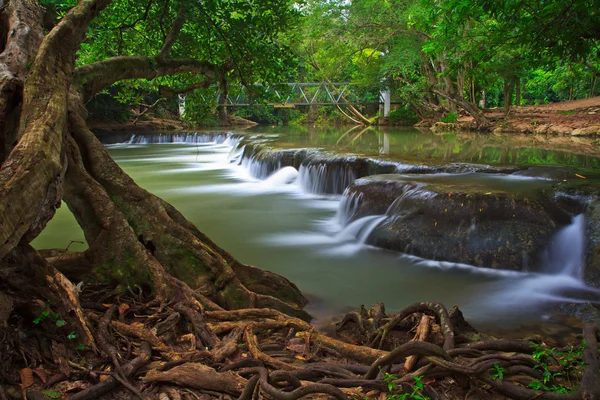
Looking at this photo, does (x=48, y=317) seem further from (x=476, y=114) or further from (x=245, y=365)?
(x=476, y=114)

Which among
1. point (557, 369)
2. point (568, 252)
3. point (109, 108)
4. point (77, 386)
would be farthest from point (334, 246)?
point (109, 108)

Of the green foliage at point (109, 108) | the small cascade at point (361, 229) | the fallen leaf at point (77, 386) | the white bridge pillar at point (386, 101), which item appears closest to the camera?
the fallen leaf at point (77, 386)

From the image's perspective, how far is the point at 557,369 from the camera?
2.73 meters

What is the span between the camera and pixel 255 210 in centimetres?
1093

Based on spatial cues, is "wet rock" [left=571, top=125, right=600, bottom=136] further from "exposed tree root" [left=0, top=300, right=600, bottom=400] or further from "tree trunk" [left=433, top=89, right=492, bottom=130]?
"exposed tree root" [left=0, top=300, right=600, bottom=400]

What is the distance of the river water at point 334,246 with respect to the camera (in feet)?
18.9

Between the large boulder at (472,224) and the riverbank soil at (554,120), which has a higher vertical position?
the riverbank soil at (554,120)

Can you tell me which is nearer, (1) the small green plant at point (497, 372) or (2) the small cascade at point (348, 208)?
(1) the small green plant at point (497, 372)

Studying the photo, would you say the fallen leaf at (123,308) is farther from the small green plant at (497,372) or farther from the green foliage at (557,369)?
the green foliage at (557,369)

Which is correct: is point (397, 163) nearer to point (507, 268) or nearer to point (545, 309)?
point (507, 268)

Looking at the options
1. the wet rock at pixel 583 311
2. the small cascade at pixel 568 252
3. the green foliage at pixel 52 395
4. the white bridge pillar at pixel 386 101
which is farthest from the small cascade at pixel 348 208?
the white bridge pillar at pixel 386 101

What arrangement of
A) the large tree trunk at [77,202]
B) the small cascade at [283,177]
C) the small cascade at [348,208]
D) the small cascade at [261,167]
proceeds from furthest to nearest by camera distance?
the small cascade at [261,167]
the small cascade at [283,177]
the small cascade at [348,208]
the large tree trunk at [77,202]

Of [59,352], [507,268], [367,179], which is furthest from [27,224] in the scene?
[367,179]

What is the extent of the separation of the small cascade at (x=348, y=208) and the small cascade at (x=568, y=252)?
10.8ft
